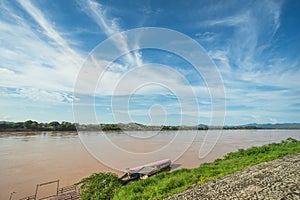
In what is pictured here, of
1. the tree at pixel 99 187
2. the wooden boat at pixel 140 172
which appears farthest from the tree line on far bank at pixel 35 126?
the tree at pixel 99 187

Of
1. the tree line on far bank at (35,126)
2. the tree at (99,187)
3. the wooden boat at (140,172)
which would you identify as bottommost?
the wooden boat at (140,172)

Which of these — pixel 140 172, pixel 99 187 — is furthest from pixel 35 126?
pixel 99 187

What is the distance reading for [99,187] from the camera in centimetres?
950

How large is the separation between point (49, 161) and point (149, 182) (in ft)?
49.8

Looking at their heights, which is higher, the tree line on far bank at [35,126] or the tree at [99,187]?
the tree line on far bank at [35,126]

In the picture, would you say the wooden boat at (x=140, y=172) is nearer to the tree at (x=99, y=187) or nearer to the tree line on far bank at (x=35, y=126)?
the tree at (x=99, y=187)

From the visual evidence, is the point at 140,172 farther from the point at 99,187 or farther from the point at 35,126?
the point at 35,126

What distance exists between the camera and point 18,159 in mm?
22406

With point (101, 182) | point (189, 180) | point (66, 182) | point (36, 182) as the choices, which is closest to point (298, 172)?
point (189, 180)

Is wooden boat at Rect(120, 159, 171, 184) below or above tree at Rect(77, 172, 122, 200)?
below

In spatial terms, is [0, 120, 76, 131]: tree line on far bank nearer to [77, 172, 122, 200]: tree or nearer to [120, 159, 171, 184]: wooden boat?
[120, 159, 171, 184]: wooden boat

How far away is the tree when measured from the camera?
896 centimetres

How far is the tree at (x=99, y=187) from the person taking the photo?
8.96 m

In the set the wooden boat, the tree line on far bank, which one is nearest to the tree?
the wooden boat
